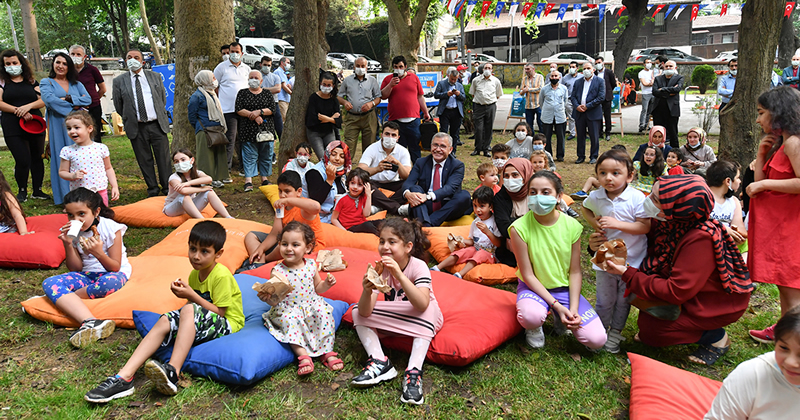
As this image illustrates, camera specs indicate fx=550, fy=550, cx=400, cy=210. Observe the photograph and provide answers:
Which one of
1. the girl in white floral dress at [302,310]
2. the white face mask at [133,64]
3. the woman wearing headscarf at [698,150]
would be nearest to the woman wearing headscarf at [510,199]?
the girl in white floral dress at [302,310]

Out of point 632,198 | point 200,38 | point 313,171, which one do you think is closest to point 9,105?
point 200,38

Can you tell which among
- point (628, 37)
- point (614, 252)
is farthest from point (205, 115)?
point (628, 37)

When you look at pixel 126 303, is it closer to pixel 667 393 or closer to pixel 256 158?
pixel 667 393

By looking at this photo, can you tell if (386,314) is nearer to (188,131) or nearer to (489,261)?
(489,261)

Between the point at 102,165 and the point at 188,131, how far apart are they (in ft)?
8.38

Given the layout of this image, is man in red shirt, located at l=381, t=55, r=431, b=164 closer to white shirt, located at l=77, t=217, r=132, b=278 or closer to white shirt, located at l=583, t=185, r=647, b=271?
white shirt, located at l=583, t=185, r=647, b=271

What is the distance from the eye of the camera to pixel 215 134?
7484mm

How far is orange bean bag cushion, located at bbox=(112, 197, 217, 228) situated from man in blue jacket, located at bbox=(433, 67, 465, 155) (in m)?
5.99

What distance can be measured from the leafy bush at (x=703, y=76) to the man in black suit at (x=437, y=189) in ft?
65.2

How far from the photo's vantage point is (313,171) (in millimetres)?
5871

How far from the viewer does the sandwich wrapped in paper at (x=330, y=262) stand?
3.34 metres

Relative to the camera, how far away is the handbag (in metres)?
7.48

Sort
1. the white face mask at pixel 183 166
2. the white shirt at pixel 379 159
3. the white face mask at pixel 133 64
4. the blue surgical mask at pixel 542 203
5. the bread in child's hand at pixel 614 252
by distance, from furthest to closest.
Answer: the white face mask at pixel 133 64 → the white shirt at pixel 379 159 → the white face mask at pixel 183 166 → the blue surgical mask at pixel 542 203 → the bread in child's hand at pixel 614 252

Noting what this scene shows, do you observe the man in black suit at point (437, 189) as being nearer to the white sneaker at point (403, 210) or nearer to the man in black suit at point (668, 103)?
the white sneaker at point (403, 210)
